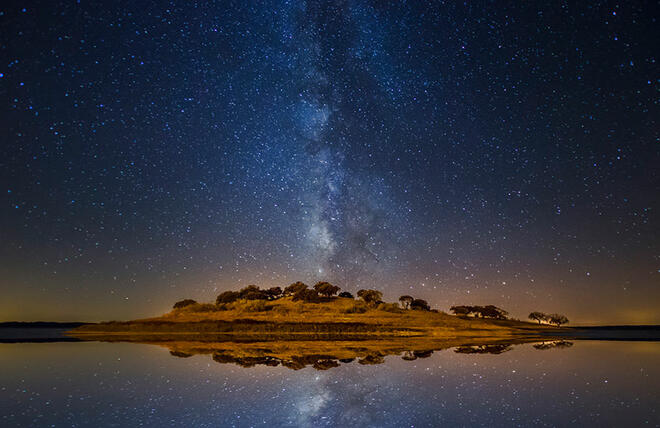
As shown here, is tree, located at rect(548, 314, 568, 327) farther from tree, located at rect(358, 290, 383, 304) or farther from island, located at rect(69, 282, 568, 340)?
tree, located at rect(358, 290, 383, 304)

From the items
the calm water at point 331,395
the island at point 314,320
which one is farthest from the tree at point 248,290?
the calm water at point 331,395

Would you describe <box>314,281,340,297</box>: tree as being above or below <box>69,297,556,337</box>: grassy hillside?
above

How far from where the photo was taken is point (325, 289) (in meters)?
130

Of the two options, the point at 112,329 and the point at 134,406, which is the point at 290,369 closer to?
the point at 134,406

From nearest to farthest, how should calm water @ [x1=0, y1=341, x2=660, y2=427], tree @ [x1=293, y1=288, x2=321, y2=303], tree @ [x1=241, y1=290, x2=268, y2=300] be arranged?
calm water @ [x1=0, y1=341, x2=660, y2=427], tree @ [x1=293, y1=288, x2=321, y2=303], tree @ [x1=241, y1=290, x2=268, y2=300]

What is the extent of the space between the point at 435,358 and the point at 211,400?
20453 millimetres

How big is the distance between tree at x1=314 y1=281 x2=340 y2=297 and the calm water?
10447 cm

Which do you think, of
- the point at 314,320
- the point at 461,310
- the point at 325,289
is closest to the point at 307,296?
the point at 325,289

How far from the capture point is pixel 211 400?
15.4 metres

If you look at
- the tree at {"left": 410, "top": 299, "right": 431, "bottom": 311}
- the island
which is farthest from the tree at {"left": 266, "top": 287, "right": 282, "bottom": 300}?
the tree at {"left": 410, "top": 299, "right": 431, "bottom": 311}

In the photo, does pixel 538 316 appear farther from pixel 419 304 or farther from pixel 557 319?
pixel 419 304

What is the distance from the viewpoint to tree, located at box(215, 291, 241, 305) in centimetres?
12718

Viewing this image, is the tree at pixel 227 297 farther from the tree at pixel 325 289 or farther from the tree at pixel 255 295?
the tree at pixel 325 289

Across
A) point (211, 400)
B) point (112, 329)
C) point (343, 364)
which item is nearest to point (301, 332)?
point (112, 329)
